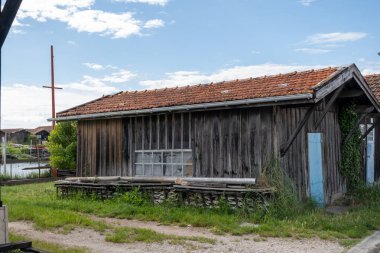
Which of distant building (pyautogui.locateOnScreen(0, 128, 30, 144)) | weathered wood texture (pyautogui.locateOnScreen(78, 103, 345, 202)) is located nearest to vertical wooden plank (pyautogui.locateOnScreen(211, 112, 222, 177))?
weathered wood texture (pyautogui.locateOnScreen(78, 103, 345, 202))

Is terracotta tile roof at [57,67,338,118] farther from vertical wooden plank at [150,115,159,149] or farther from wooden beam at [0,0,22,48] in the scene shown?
wooden beam at [0,0,22,48]

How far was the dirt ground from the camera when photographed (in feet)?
22.9

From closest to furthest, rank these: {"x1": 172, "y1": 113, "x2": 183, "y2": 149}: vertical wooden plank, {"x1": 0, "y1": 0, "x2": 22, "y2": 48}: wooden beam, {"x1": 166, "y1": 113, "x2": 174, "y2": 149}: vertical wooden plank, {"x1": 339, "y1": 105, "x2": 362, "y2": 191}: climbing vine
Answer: {"x1": 0, "y1": 0, "x2": 22, "y2": 48}: wooden beam → {"x1": 172, "y1": 113, "x2": 183, "y2": 149}: vertical wooden plank → {"x1": 166, "y1": 113, "x2": 174, "y2": 149}: vertical wooden plank → {"x1": 339, "y1": 105, "x2": 362, "y2": 191}: climbing vine

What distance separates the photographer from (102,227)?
8.75 m

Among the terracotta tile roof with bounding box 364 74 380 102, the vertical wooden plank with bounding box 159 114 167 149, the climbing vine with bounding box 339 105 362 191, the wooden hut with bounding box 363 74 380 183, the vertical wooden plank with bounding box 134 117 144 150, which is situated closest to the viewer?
the vertical wooden plank with bounding box 159 114 167 149

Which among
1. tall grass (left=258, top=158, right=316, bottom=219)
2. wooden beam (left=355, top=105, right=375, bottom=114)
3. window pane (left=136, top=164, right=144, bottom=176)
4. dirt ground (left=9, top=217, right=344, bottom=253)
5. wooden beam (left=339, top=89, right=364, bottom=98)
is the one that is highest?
wooden beam (left=339, top=89, right=364, bottom=98)

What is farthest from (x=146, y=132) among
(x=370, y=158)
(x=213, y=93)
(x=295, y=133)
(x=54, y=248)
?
(x=370, y=158)

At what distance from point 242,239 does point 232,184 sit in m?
2.79

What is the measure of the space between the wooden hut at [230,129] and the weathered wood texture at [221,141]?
1.0 inches

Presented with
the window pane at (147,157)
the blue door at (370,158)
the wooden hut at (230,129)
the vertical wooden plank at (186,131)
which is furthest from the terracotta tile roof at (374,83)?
the window pane at (147,157)

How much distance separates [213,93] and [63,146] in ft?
47.3

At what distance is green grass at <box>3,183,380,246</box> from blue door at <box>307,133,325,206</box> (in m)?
0.97

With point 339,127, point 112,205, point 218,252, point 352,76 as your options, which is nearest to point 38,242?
point 218,252

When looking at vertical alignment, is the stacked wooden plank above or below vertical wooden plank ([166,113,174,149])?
below
